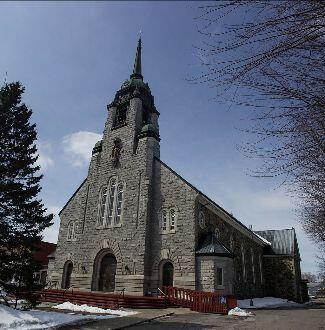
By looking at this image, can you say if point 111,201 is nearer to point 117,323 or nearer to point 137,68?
point 117,323

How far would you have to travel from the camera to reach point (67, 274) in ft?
83.0

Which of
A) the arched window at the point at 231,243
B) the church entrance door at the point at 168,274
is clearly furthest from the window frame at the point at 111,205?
the arched window at the point at 231,243

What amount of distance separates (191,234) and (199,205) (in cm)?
249

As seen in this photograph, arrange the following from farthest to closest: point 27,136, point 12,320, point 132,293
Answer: point 132,293 → point 27,136 → point 12,320

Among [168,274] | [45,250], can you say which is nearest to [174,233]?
[168,274]

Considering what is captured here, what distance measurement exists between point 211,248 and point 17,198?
450 inches

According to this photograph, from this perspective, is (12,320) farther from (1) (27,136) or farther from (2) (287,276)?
(2) (287,276)

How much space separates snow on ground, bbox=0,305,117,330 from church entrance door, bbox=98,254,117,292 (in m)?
9.30

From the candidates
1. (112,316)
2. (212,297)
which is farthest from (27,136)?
(212,297)

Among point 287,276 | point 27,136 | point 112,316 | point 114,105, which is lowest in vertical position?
point 112,316

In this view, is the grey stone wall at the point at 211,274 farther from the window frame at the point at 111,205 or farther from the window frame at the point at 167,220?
the window frame at the point at 111,205

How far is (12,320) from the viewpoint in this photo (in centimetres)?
1083

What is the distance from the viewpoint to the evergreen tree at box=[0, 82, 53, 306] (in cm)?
1369

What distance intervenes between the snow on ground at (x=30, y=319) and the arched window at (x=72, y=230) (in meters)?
13.5
